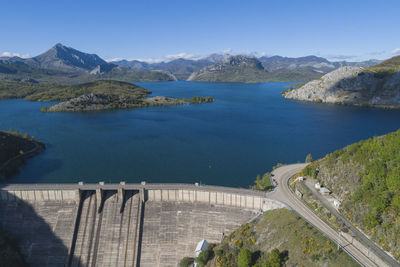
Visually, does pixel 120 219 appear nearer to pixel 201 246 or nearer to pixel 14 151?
pixel 201 246

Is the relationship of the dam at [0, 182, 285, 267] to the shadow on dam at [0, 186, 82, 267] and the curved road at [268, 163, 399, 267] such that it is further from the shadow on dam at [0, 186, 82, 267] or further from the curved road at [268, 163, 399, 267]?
the curved road at [268, 163, 399, 267]

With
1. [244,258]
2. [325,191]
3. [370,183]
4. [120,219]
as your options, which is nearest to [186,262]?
[244,258]

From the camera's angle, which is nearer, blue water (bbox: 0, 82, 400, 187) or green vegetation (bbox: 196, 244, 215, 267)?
green vegetation (bbox: 196, 244, 215, 267)

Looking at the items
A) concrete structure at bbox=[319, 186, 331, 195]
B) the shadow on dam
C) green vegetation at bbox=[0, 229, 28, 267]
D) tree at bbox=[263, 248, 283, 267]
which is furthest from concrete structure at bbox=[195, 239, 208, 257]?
green vegetation at bbox=[0, 229, 28, 267]

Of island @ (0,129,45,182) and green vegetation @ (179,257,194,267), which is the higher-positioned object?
island @ (0,129,45,182)

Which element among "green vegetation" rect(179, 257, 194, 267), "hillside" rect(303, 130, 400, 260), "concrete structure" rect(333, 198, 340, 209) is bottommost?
"green vegetation" rect(179, 257, 194, 267)

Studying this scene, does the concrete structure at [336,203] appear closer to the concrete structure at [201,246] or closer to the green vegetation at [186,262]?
the concrete structure at [201,246]

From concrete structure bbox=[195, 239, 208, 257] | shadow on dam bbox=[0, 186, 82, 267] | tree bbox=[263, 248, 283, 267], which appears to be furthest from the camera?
shadow on dam bbox=[0, 186, 82, 267]
